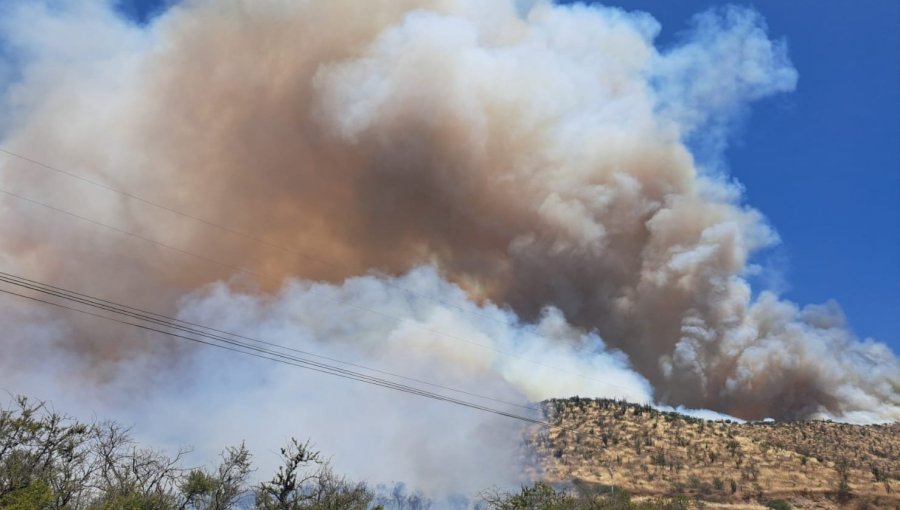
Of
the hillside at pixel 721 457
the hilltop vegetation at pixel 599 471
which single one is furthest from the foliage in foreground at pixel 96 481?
the hillside at pixel 721 457

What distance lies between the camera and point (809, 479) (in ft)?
148

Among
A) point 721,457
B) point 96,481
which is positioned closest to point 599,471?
point 721,457

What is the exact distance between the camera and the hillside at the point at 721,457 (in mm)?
44312

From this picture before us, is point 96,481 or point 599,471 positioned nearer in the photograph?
point 96,481

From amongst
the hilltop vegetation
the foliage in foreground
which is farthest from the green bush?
the foliage in foreground

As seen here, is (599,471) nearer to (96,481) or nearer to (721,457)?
(721,457)

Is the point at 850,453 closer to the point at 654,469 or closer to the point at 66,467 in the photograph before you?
the point at 654,469

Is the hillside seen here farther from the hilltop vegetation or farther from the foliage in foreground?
the foliage in foreground

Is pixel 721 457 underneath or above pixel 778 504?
above

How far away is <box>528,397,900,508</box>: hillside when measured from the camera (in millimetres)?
44312

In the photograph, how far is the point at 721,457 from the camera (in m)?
51.7

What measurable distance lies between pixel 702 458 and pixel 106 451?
4653 cm

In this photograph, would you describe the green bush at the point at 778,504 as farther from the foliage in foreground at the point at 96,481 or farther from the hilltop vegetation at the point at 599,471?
the foliage in foreground at the point at 96,481

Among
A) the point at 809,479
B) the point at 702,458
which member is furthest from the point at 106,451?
the point at 809,479
